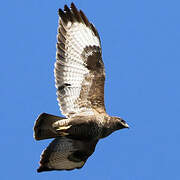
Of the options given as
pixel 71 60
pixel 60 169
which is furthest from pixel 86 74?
pixel 60 169

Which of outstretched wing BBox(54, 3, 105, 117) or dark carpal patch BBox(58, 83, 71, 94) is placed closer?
outstretched wing BBox(54, 3, 105, 117)

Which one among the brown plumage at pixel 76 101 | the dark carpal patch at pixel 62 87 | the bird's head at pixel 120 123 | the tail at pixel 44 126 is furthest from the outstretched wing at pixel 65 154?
the dark carpal patch at pixel 62 87

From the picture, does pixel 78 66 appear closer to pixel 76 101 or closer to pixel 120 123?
pixel 76 101

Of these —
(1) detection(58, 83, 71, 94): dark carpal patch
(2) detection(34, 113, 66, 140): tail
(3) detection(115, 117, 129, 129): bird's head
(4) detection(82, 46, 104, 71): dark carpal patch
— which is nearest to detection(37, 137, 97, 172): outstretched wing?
(2) detection(34, 113, 66, 140): tail

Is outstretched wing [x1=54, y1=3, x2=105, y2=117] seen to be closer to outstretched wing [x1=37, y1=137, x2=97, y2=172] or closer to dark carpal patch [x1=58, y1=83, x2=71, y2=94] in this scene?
dark carpal patch [x1=58, y1=83, x2=71, y2=94]

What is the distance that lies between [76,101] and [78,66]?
83 centimetres

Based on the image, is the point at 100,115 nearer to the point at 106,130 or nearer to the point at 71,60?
the point at 106,130

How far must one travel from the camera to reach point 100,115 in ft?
36.7

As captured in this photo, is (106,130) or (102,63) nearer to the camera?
(106,130)

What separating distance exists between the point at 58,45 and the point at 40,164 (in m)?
2.59

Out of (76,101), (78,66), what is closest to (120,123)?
(76,101)

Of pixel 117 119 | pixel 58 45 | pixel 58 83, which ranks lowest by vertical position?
pixel 117 119

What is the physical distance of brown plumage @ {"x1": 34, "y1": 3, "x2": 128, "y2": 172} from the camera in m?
10.9

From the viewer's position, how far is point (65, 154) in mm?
11664
